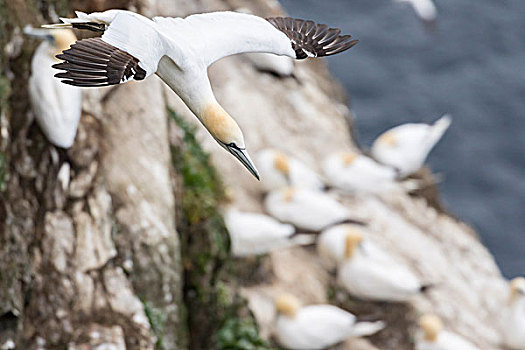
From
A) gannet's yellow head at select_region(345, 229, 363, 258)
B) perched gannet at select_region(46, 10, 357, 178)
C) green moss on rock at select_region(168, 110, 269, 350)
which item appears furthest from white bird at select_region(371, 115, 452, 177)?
perched gannet at select_region(46, 10, 357, 178)

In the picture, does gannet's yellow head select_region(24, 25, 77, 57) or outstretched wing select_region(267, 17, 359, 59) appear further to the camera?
gannet's yellow head select_region(24, 25, 77, 57)

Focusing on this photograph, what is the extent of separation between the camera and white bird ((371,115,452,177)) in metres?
14.0

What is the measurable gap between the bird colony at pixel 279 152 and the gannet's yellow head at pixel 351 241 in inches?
0.6

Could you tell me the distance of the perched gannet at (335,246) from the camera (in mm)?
11492

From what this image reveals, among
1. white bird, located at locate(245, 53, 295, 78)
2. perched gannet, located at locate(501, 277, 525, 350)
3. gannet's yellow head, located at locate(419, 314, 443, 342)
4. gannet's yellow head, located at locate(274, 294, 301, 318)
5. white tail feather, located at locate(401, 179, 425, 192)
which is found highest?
white bird, located at locate(245, 53, 295, 78)

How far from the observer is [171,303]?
26.9 feet

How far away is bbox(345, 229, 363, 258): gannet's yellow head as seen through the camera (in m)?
11.4

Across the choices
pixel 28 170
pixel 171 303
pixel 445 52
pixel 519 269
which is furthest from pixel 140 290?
pixel 445 52

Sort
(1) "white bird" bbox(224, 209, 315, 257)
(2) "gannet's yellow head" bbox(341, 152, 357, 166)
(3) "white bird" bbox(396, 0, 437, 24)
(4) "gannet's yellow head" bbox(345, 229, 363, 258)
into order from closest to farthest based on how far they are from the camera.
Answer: (1) "white bird" bbox(224, 209, 315, 257)
(4) "gannet's yellow head" bbox(345, 229, 363, 258)
(2) "gannet's yellow head" bbox(341, 152, 357, 166)
(3) "white bird" bbox(396, 0, 437, 24)

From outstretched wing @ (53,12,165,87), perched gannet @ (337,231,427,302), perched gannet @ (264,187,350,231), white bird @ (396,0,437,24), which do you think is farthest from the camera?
white bird @ (396,0,437,24)

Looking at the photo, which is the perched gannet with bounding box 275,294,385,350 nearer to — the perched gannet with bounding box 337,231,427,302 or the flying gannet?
the perched gannet with bounding box 337,231,427,302

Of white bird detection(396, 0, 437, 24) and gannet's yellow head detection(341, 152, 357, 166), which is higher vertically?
white bird detection(396, 0, 437, 24)

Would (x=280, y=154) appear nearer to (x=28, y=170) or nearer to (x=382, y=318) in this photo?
(x=382, y=318)

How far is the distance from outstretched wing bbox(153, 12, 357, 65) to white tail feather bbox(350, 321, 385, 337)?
5051mm
